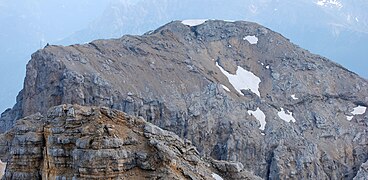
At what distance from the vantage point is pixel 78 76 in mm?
90312

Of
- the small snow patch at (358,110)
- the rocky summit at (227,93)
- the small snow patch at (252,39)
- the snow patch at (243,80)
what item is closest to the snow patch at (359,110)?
the small snow patch at (358,110)

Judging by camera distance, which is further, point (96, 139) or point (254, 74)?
point (254, 74)

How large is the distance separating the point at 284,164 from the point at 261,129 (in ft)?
25.6

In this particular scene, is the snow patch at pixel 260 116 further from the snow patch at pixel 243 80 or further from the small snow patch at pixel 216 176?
the small snow patch at pixel 216 176

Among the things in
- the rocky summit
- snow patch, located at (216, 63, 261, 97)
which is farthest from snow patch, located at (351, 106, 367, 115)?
snow patch, located at (216, 63, 261, 97)

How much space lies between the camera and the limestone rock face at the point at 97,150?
32281 millimetres

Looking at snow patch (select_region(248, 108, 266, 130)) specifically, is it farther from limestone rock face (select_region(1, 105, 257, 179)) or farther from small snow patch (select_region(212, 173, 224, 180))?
limestone rock face (select_region(1, 105, 257, 179))

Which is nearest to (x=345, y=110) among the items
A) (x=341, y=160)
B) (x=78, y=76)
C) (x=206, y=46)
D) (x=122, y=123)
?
(x=341, y=160)

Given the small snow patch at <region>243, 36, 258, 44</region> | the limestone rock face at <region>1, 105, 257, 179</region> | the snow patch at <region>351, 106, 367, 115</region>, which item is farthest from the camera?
the small snow patch at <region>243, 36, 258, 44</region>

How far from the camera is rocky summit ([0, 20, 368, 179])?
9244 centimetres

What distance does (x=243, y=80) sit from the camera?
109 metres

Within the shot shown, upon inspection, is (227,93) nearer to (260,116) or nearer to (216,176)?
(260,116)

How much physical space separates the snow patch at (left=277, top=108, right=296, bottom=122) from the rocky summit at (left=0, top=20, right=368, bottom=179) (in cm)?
28

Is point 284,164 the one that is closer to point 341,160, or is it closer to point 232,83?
point 341,160
